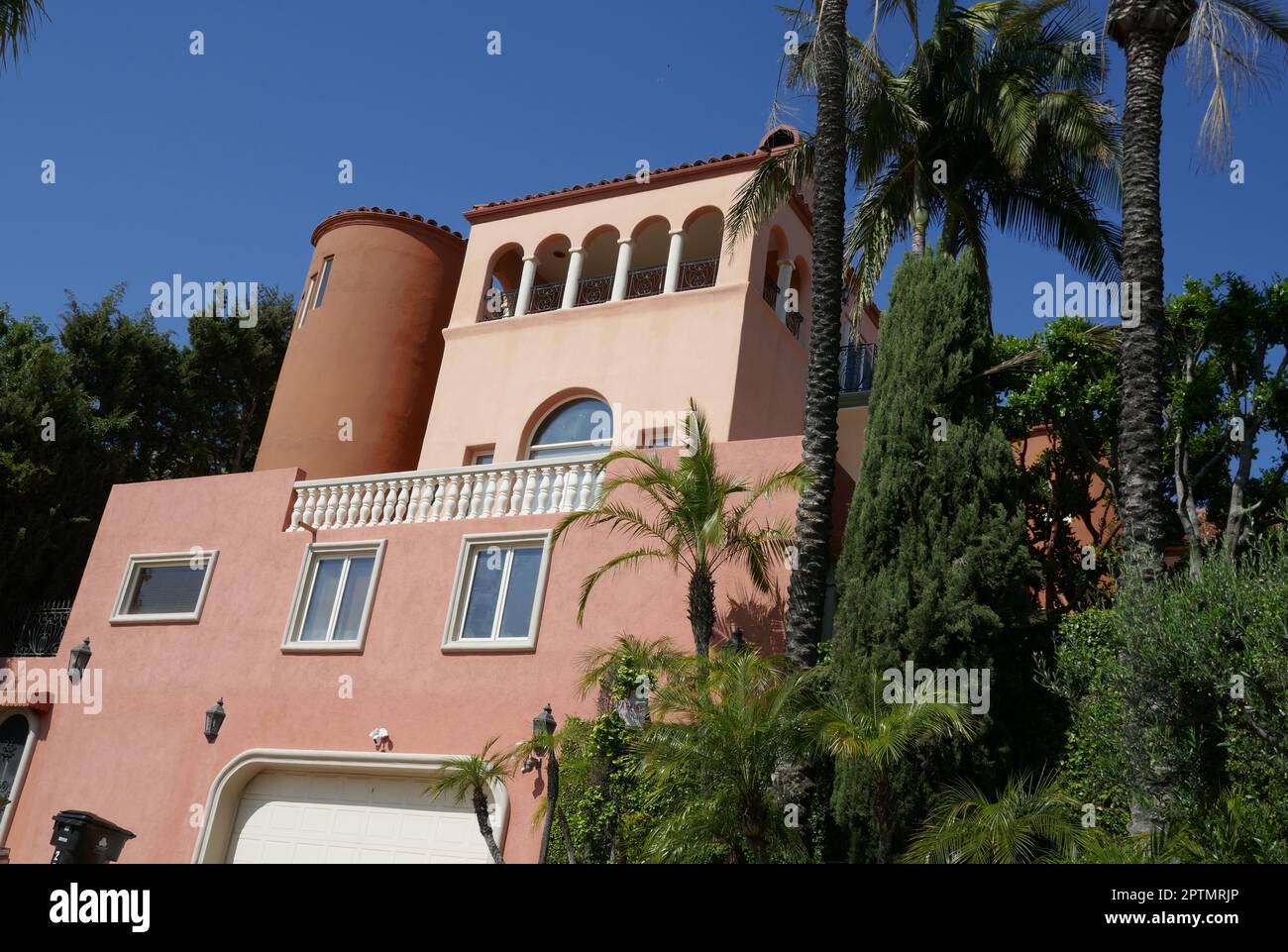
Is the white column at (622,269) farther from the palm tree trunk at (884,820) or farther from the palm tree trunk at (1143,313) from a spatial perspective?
the palm tree trunk at (884,820)

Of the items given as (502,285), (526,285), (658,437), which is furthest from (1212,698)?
(502,285)

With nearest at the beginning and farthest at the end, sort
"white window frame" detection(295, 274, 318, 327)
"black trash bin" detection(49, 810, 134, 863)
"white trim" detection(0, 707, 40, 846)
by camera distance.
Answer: "black trash bin" detection(49, 810, 134, 863) → "white trim" detection(0, 707, 40, 846) → "white window frame" detection(295, 274, 318, 327)

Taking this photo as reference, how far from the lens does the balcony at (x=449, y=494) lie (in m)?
16.5

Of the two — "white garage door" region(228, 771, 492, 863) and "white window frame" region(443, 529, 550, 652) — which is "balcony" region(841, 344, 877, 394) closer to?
"white window frame" region(443, 529, 550, 652)

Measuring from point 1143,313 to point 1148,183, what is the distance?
165 centimetres

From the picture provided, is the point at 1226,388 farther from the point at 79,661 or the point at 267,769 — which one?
the point at 79,661

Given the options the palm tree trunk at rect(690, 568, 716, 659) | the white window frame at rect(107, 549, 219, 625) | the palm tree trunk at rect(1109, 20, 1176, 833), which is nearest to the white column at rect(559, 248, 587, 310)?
the white window frame at rect(107, 549, 219, 625)

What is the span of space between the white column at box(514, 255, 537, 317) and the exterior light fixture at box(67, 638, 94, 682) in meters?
9.71

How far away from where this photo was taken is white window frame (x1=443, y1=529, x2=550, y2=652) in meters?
15.5

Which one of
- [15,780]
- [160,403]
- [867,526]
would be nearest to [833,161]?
[867,526]

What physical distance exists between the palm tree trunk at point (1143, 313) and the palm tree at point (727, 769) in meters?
3.83

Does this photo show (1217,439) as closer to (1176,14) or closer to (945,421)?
(945,421)
